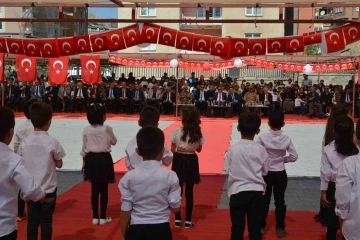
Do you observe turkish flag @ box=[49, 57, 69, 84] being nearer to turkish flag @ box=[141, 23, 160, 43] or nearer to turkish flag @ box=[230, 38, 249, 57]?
turkish flag @ box=[141, 23, 160, 43]

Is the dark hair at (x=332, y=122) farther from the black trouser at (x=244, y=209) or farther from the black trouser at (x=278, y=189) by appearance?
the black trouser at (x=244, y=209)

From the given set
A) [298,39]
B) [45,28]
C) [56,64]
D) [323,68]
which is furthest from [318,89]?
[45,28]

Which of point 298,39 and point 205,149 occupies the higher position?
point 298,39

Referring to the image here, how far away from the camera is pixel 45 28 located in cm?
5056

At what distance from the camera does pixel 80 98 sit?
2386 cm

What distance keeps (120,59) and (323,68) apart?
9.35 metres

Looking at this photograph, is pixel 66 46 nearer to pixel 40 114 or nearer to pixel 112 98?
pixel 40 114

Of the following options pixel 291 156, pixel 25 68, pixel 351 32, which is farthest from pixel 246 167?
pixel 25 68

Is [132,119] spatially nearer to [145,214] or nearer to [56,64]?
[56,64]

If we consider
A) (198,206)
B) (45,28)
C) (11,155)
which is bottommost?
(198,206)

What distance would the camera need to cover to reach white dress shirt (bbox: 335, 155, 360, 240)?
3.30 meters

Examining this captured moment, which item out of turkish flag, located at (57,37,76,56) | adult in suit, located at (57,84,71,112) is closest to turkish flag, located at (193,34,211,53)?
turkish flag, located at (57,37,76,56)

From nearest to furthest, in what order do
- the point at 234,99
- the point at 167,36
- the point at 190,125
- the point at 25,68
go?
the point at 190,125 < the point at 167,36 < the point at 25,68 < the point at 234,99

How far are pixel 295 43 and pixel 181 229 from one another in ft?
15.2
